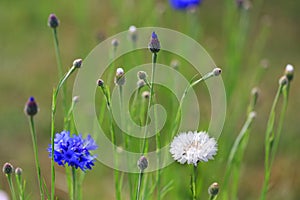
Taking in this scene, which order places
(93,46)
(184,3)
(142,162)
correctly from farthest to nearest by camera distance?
(93,46) → (184,3) → (142,162)

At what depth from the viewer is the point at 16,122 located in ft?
6.26

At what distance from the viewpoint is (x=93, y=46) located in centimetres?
198

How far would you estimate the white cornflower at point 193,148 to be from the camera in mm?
758

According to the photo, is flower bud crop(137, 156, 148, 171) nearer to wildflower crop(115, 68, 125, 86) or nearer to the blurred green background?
wildflower crop(115, 68, 125, 86)

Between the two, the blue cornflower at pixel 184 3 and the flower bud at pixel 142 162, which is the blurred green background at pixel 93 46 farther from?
the flower bud at pixel 142 162

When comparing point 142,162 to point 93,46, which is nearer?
point 142,162

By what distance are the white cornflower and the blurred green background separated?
0.54 meters

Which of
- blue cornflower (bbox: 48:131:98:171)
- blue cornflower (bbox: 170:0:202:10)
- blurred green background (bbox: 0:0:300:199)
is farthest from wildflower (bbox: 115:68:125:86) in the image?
blue cornflower (bbox: 170:0:202:10)

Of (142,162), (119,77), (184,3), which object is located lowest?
(142,162)

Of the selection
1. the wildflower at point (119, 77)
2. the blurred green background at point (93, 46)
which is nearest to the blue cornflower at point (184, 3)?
the blurred green background at point (93, 46)

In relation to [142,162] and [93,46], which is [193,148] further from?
[93,46]

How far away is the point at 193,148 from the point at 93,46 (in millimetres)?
1263

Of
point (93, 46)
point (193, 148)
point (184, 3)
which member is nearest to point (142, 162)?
point (193, 148)

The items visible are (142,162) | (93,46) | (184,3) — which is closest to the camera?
(142,162)
